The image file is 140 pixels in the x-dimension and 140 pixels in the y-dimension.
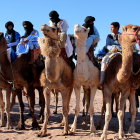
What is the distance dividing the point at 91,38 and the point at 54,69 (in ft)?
5.57

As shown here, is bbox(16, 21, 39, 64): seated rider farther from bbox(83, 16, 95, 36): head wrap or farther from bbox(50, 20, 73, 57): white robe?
bbox(83, 16, 95, 36): head wrap

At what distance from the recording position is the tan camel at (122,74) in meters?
7.11

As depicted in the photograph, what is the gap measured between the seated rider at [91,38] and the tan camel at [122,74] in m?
0.71

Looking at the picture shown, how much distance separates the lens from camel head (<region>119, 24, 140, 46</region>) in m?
7.07

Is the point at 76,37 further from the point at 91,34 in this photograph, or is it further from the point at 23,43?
the point at 23,43

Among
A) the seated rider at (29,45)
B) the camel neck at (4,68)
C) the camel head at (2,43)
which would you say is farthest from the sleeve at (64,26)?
the camel neck at (4,68)

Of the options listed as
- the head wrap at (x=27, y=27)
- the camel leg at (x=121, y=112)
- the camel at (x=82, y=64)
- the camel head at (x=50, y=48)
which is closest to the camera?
the camel head at (x=50, y=48)

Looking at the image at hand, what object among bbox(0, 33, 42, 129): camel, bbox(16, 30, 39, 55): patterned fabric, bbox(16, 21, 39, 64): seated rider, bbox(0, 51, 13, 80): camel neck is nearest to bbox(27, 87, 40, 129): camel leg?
bbox(0, 33, 42, 129): camel

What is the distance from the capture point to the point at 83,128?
8.88 meters

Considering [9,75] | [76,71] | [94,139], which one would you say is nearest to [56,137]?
[94,139]

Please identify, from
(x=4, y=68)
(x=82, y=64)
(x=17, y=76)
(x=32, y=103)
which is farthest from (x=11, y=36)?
(x=82, y=64)

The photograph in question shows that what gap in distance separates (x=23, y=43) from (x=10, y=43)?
2.18 ft

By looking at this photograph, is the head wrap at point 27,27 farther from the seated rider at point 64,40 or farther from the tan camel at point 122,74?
the tan camel at point 122,74

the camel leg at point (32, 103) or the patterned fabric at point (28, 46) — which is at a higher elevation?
the patterned fabric at point (28, 46)
